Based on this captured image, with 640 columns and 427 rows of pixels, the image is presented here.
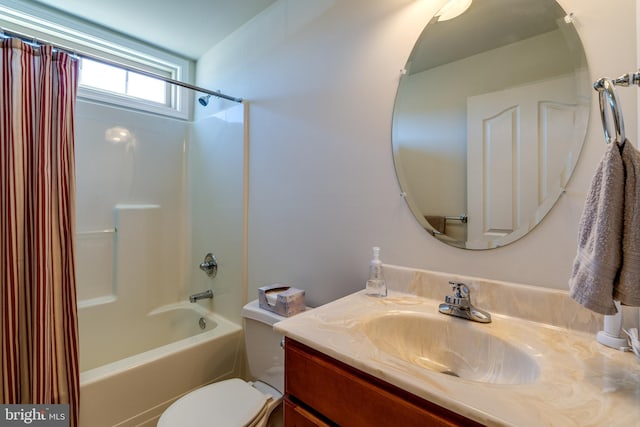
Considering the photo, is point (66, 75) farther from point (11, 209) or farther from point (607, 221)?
point (607, 221)

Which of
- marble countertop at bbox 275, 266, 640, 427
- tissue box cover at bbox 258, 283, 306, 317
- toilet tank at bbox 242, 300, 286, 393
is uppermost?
marble countertop at bbox 275, 266, 640, 427

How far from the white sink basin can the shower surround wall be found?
1.15 metres

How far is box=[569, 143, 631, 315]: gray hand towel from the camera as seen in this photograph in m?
0.50

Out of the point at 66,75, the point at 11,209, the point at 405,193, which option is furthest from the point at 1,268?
the point at 405,193

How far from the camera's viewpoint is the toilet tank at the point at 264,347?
1.26 meters

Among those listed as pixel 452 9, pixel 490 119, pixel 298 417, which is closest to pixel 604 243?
pixel 490 119

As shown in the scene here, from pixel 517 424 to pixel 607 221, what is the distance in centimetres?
39

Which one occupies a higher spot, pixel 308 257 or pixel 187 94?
pixel 187 94

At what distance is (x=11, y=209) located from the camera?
3.70ft

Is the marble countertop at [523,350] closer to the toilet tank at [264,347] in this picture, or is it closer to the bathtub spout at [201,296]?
the toilet tank at [264,347]

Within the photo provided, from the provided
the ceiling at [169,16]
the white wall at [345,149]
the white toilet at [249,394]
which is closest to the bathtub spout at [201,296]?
the white wall at [345,149]

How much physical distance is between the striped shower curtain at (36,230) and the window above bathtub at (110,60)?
0.34 meters

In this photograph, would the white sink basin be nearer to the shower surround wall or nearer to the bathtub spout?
the shower surround wall

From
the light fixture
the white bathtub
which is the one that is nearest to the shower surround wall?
the white bathtub
